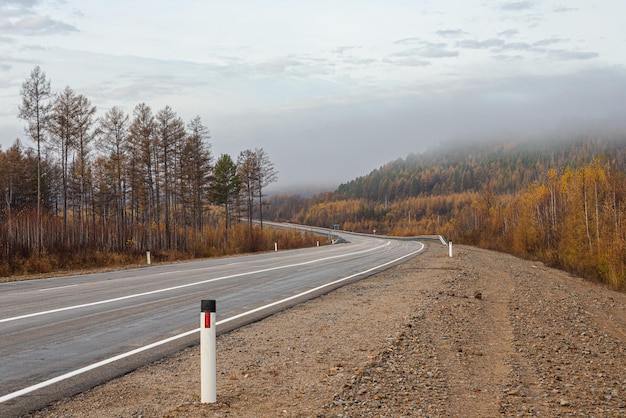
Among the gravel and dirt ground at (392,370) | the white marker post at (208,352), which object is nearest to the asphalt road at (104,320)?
the gravel and dirt ground at (392,370)

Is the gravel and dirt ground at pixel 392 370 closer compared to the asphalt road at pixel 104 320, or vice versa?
the gravel and dirt ground at pixel 392 370

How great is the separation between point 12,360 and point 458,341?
6.83 m

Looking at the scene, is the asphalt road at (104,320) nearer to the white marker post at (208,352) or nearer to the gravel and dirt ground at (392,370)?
the gravel and dirt ground at (392,370)

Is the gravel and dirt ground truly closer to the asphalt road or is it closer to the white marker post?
the white marker post

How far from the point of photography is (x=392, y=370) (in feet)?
24.1

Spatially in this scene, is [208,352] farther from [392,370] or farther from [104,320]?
[104,320]

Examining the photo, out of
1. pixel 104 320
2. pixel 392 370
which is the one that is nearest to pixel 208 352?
pixel 392 370

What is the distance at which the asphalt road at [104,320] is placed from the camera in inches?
270

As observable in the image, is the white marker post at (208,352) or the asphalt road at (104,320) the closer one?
→ the white marker post at (208,352)

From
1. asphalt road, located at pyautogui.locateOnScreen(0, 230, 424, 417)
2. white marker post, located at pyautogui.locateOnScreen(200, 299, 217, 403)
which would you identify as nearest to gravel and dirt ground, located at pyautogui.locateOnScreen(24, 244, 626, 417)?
white marker post, located at pyautogui.locateOnScreen(200, 299, 217, 403)

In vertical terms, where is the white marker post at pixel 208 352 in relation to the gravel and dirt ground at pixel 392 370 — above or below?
above

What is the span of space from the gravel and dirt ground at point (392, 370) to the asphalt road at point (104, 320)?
1.58 ft

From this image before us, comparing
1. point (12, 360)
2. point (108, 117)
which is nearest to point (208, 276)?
point (12, 360)

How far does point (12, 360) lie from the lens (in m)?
7.60
